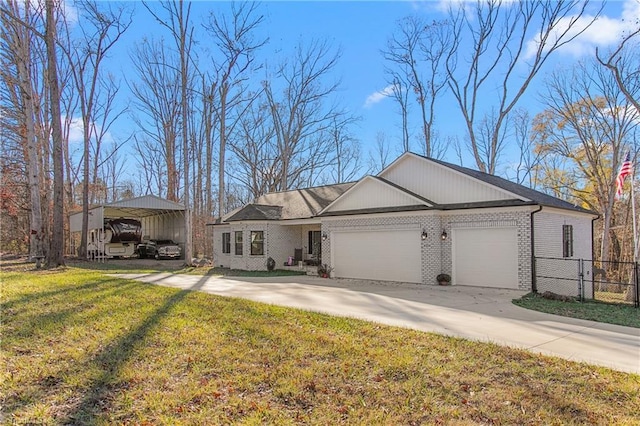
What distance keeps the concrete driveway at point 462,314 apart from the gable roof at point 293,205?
Answer: 19.5 ft

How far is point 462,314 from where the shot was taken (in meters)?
8.61

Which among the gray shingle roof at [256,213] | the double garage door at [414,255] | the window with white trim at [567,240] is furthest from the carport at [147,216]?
the window with white trim at [567,240]

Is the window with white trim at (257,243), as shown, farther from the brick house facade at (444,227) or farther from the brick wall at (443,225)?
the brick wall at (443,225)

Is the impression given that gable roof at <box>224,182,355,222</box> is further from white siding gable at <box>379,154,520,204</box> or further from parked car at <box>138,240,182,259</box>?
parked car at <box>138,240,182,259</box>

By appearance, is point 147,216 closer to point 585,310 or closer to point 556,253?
point 556,253

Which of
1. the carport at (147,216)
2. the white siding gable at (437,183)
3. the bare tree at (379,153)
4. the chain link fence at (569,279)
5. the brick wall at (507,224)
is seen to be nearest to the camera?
the chain link fence at (569,279)

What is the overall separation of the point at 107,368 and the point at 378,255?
11.4 metres

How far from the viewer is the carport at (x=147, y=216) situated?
24.3 m

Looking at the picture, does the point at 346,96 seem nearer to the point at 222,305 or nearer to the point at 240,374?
the point at 222,305

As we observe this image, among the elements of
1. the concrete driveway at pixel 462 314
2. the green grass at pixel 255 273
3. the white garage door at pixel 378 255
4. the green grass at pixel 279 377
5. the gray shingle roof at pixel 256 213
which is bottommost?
the green grass at pixel 255 273

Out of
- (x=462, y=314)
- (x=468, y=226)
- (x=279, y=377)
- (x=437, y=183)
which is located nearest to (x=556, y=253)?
(x=468, y=226)

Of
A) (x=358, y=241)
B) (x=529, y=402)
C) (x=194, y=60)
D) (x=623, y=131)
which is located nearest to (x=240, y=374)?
(x=529, y=402)

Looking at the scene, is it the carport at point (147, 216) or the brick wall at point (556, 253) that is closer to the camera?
the brick wall at point (556, 253)

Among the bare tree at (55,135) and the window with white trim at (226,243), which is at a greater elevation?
the bare tree at (55,135)
